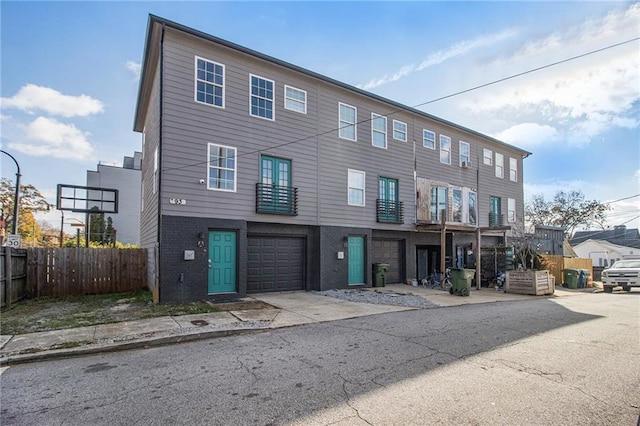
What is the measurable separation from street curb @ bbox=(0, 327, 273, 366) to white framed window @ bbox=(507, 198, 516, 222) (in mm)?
21456

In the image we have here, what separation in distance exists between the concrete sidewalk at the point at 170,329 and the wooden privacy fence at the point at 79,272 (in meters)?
5.09

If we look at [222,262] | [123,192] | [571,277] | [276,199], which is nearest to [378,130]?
[276,199]

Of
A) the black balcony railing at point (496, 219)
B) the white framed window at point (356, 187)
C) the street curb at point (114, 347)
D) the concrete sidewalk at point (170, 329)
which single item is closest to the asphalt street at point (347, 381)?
the street curb at point (114, 347)

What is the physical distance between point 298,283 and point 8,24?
11845 millimetres

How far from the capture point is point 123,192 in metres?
30.2

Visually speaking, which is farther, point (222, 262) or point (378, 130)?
point (378, 130)

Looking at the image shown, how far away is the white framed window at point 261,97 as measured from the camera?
12.9 metres

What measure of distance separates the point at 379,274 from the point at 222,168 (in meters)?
8.27

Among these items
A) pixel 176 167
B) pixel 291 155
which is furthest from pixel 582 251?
pixel 176 167

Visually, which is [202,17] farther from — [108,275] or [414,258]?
[414,258]

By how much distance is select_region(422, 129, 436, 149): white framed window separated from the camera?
18719mm

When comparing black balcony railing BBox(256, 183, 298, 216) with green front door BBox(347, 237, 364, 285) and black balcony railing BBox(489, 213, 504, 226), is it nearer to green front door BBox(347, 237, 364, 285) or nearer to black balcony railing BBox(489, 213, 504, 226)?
green front door BBox(347, 237, 364, 285)

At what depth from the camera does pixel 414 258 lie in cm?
1845

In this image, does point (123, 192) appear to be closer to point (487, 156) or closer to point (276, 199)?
point (276, 199)
